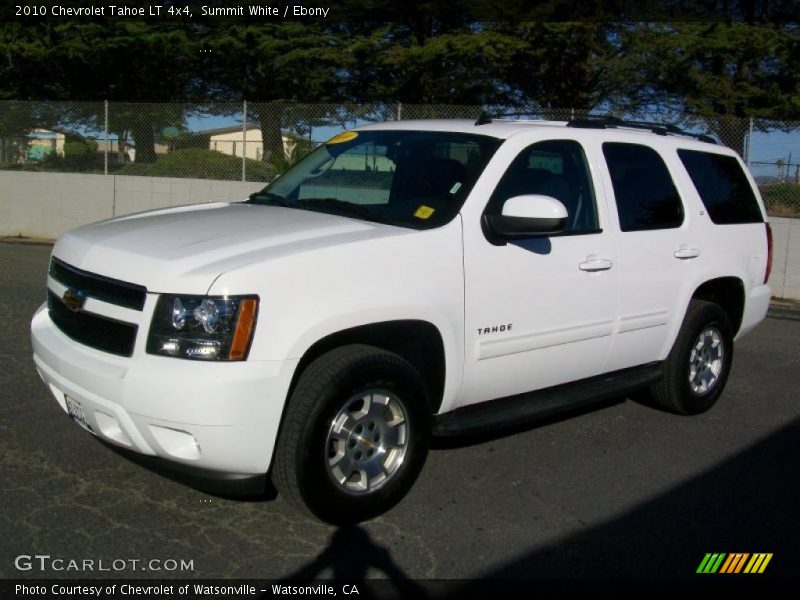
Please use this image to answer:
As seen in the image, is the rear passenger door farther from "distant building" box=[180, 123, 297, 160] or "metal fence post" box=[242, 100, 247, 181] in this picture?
"metal fence post" box=[242, 100, 247, 181]

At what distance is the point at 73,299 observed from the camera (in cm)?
396

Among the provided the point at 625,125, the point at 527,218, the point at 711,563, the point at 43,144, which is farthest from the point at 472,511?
the point at 43,144

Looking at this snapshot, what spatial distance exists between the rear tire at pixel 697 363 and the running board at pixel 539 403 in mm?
258

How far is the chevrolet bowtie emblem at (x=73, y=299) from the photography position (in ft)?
12.8

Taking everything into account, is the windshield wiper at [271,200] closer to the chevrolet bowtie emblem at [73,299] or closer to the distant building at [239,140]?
the chevrolet bowtie emblem at [73,299]

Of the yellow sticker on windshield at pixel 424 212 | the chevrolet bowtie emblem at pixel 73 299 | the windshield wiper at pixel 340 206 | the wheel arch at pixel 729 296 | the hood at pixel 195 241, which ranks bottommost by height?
the wheel arch at pixel 729 296

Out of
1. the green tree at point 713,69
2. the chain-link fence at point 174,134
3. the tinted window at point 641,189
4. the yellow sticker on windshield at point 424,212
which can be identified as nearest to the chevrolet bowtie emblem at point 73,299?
the yellow sticker on windshield at point 424,212

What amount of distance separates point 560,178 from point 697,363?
193 cm

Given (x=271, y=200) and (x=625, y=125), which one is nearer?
(x=271, y=200)

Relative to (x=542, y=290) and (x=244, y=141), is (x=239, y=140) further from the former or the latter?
(x=542, y=290)

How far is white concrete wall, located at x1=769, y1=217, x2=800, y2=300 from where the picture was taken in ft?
38.7

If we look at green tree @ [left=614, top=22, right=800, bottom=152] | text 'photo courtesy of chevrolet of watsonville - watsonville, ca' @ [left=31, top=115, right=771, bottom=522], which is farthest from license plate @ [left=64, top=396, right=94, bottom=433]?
green tree @ [left=614, top=22, right=800, bottom=152]

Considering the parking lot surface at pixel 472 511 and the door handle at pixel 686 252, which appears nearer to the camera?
the parking lot surface at pixel 472 511

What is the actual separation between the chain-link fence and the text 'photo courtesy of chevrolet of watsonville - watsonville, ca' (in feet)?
28.1
